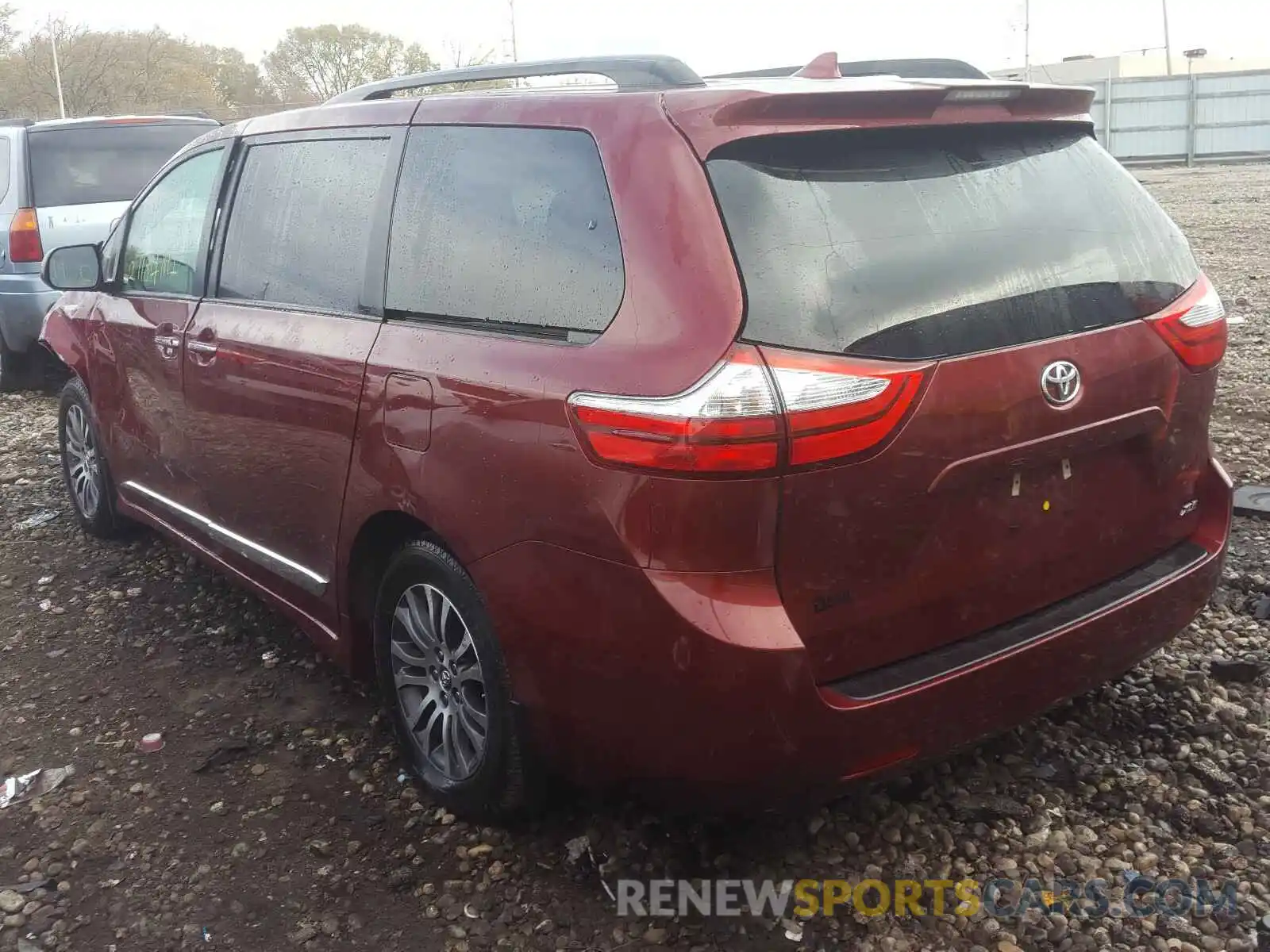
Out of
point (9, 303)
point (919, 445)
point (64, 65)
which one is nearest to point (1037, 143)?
point (919, 445)

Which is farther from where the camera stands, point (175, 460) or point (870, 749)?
point (175, 460)

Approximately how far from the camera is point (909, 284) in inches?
90.2

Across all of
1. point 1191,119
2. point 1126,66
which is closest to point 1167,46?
point 1126,66

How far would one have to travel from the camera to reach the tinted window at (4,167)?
27.1 ft

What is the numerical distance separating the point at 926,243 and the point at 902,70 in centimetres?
121

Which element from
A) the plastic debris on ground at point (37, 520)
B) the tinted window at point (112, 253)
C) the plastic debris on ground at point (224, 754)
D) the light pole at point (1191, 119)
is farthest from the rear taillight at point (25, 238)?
the light pole at point (1191, 119)

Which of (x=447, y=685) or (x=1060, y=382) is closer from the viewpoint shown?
(x=1060, y=382)

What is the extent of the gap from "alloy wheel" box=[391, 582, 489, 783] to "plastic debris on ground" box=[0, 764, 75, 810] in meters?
1.06

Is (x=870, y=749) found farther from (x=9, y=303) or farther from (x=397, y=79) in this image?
(x=9, y=303)

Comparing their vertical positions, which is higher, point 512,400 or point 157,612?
point 512,400

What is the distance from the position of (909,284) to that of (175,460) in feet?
9.29

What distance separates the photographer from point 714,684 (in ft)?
7.21

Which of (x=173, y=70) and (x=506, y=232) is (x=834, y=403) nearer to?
(x=506, y=232)

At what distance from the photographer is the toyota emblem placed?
7.72ft
